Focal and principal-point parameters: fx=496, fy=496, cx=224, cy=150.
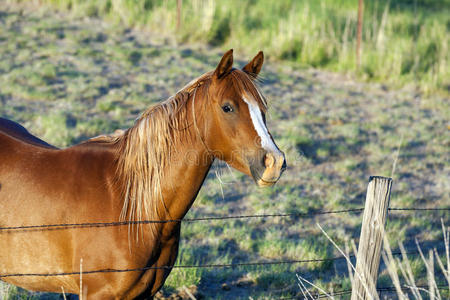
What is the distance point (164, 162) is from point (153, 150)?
95 mm

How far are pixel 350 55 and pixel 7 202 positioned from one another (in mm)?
9327

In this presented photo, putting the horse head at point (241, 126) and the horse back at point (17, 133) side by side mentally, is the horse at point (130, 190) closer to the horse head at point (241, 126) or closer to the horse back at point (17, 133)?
the horse head at point (241, 126)

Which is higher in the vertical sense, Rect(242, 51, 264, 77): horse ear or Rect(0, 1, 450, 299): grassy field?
Rect(242, 51, 264, 77): horse ear

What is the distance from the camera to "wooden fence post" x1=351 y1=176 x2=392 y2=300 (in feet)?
9.70

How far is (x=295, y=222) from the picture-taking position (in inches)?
231

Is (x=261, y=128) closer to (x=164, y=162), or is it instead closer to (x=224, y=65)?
Result: (x=224, y=65)

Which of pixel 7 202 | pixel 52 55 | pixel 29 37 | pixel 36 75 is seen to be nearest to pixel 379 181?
pixel 7 202

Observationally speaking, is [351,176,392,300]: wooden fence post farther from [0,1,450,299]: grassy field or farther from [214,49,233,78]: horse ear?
[214,49,233,78]: horse ear

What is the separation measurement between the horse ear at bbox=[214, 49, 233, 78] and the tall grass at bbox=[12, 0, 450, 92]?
8.59 metres

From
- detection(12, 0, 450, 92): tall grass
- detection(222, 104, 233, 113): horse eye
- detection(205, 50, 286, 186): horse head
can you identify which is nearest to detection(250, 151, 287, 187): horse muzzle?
detection(205, 50, 286, 186): horse head

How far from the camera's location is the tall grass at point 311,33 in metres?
10.8

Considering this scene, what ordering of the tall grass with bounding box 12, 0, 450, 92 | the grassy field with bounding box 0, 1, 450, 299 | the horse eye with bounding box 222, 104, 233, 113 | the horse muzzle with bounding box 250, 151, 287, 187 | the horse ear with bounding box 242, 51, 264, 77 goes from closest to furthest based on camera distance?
1. the horse muzzle with bounding box 250, 151, 287, 187
2. the horse eye with bounding box 222, 104, 233, 113
3. the horse ear with bounding box 242, 51, 264, 77
4. the grassy field with bounding box 0, 1, 450, 299
5. the tall grass with bounding box 12, 0, 450, 92

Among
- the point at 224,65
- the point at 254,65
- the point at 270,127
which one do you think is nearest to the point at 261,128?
the point at 224,65

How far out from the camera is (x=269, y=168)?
2.62 metres
